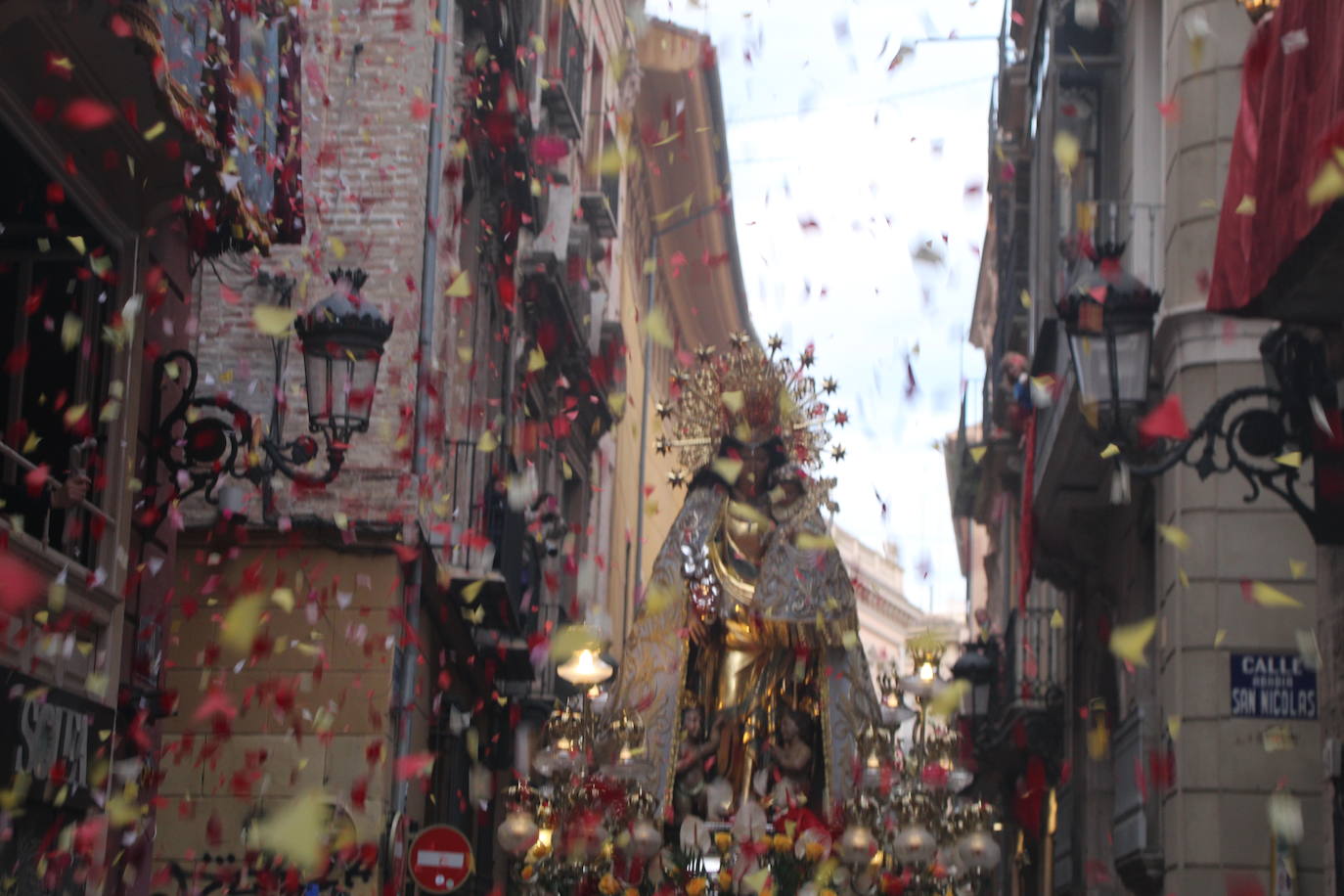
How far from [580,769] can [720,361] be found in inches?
150

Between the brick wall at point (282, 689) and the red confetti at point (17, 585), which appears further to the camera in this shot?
the brick wall at point (282, 689)

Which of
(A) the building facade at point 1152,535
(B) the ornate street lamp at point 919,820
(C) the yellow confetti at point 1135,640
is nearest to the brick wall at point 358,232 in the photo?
(B) the ornate street lamp at point 919,820

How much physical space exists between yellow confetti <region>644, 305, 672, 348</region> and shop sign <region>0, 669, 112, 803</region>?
23762mm

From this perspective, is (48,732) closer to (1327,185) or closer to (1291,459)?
(1291,459)

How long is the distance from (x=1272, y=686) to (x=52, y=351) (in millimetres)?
6706

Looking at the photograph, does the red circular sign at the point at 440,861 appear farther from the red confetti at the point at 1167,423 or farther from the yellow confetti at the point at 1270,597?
the yellow confetti at the point at 1270,597

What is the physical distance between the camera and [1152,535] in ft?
49.5

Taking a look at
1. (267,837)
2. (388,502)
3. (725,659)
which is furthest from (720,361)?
(267,837)

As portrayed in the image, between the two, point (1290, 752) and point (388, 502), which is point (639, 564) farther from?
point (1290, 752)

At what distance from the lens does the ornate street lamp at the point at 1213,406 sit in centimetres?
891

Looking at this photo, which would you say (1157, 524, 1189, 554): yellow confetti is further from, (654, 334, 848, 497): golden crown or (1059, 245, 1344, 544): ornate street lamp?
(654, 334, 848, 497): golden crown

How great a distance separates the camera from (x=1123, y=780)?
50.7 feet

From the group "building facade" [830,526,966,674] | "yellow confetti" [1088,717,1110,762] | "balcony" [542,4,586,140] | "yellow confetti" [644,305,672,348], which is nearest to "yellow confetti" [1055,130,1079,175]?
"yellow confetti" [1088,717,1110,762]

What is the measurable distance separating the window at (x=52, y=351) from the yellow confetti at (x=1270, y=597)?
6223 mm
